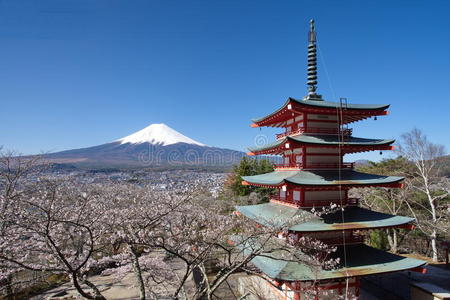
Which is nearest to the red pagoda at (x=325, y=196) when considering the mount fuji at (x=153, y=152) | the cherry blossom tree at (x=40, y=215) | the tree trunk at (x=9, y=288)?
the cherry blossom tree at (x=40, y=215)

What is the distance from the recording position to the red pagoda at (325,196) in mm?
8438

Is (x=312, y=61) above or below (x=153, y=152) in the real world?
above

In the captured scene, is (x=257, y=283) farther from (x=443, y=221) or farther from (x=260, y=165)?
(x=260, y=165)

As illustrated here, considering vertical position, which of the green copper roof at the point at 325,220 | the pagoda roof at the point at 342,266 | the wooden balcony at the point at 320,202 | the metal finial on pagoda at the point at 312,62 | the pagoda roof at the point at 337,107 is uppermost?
the metal finial on pagoda at the point at 312,62

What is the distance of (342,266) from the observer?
846cm

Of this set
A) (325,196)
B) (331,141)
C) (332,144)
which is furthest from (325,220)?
(331,141)

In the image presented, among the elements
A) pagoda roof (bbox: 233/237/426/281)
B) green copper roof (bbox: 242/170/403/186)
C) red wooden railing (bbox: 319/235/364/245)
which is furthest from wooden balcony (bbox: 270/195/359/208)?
pagoda roof (bbox: 233/237/426/281)

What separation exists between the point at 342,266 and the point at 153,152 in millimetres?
71697

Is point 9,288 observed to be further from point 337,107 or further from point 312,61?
point 312,61

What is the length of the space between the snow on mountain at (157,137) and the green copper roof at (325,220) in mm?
82422

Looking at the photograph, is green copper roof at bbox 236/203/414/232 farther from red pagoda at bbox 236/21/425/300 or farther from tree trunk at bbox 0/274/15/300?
tree trunk at bbox 0/274/15/300

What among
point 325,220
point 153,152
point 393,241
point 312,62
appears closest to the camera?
point 325,220

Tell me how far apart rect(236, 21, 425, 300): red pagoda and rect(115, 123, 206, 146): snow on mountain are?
8212cm

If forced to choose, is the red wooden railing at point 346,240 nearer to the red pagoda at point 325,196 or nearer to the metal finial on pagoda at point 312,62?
the red pagoda at point 325,196
